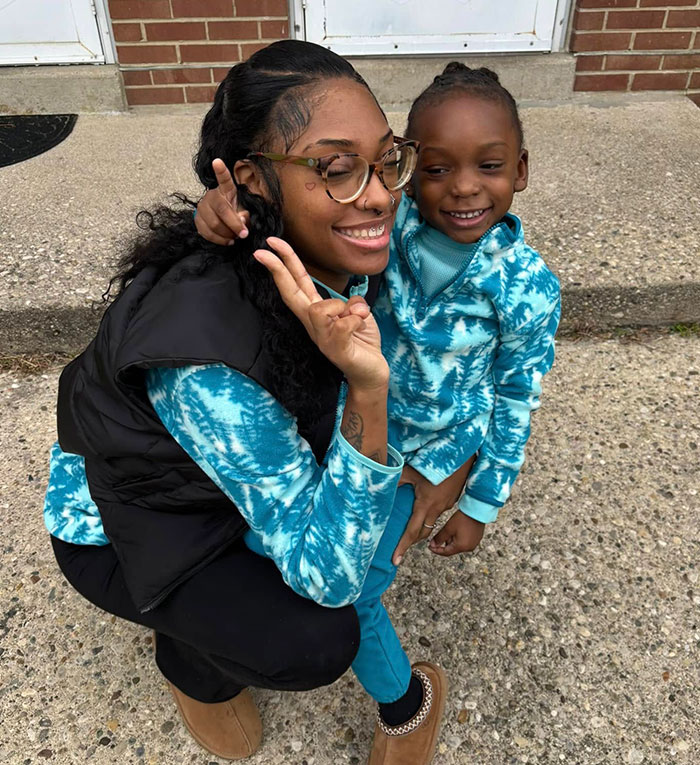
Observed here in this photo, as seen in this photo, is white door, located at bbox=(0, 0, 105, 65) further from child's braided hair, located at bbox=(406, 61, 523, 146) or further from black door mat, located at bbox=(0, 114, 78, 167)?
child's braided hair, located at bbox=(406, 61, 523, 146)

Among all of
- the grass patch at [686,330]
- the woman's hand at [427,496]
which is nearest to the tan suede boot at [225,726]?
the woman's hand at [427,496]

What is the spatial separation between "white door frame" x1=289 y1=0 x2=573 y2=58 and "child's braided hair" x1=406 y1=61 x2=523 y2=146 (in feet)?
9.69

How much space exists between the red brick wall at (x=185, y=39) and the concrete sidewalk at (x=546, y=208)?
0.18m

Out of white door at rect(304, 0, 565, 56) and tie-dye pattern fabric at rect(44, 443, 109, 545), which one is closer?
tie-dye pattern fabric at rect(44, 443, 109, 545)

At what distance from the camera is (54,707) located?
1.87 metres

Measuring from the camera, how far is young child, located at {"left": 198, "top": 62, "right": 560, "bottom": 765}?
64.9 inches

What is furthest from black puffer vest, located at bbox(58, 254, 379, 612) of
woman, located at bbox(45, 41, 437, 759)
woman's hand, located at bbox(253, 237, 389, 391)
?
woman's hand, located at bbox(253, 237, 389, 391)

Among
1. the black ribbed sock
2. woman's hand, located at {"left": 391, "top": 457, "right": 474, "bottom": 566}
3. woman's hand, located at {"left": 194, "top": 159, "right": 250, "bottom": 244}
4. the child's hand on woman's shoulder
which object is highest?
woman's hand, located at {"left": 194, "top": 159, "right": 250, "bottom": 244}

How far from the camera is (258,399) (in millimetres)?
1330

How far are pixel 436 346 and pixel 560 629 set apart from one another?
92cm

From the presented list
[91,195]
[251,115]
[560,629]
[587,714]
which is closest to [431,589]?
[560,629]

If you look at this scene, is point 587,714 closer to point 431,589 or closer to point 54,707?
point 431,589

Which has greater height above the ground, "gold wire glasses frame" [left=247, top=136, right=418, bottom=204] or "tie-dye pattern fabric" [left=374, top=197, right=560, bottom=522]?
"gold wire glasses frame" [left=247, top=136, right=418, bottom=204]

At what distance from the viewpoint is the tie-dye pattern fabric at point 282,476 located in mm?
1316
